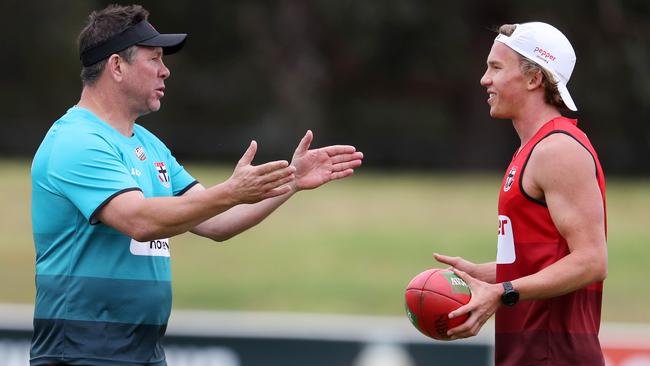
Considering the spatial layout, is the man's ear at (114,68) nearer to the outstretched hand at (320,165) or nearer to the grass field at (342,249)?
the outstretched hand at (320,165)

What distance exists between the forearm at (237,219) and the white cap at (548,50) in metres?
1.47

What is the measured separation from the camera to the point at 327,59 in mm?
32375

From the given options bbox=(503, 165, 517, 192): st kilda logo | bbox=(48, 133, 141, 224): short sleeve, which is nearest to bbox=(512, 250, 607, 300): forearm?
bbox=(503, 165, 517, 192): st kilda logo

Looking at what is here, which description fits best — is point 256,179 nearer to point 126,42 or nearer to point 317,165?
point 317,165

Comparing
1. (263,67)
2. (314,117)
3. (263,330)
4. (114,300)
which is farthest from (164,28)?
(114,300)

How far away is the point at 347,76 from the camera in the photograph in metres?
33.0

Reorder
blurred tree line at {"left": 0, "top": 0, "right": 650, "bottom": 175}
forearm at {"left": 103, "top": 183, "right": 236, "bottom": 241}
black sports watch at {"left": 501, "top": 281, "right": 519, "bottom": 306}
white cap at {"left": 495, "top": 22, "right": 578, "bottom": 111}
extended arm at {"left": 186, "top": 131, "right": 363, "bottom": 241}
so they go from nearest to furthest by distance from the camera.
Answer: black sports watch at {"left": 501, "top": 281, "right": 519, "bottom": 306}, forearm at {"left": 103, "top": 183, "right": 236, "bottom": 241}, white cap at {"left": 495, "top": 22, "right": 578, "bottom": 111}, extended arm at {"left": 186, "top": 131, "right": 363, "bottom": 241}, blurred tree line at {"left": 0, "top": 0, "right": 650, "bottom": 175}

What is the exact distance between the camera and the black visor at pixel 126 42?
538 cm

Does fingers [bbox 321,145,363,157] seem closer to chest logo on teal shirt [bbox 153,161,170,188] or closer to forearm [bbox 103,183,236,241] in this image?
chest logo on teal shirt [bbox 153,161,170,188]

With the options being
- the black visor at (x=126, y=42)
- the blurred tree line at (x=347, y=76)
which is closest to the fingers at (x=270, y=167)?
the black visor at (x=126, y=42)

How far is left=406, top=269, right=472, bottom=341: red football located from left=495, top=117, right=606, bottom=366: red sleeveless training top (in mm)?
255

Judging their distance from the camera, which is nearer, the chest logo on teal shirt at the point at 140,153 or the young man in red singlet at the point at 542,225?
the young man in red singlet at the point at 542,225

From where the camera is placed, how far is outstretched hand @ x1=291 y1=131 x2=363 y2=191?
18.5ft

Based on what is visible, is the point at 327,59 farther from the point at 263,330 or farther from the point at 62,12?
the point at 263,330
